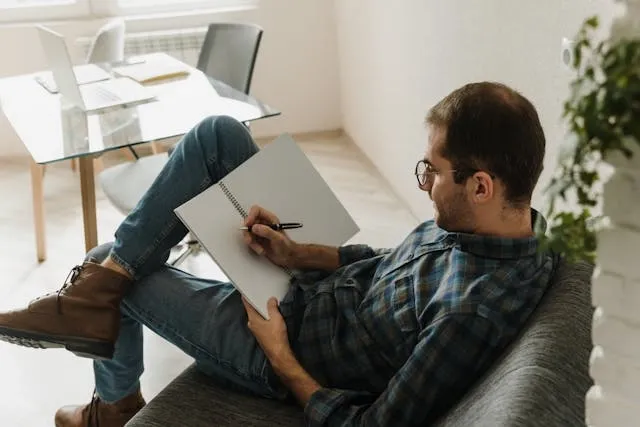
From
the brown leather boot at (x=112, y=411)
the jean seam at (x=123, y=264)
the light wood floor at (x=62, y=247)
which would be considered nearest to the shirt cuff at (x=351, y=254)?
the jean seam at (x=123, y=264)

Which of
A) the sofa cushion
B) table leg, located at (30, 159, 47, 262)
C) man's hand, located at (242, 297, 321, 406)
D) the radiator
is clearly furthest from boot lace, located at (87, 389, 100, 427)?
the radiator

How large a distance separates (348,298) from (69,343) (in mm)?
598

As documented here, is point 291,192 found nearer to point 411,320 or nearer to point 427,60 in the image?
point 411,320

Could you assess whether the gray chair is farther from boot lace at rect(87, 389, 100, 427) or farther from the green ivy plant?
the green ivy plant

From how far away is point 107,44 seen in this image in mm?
3307

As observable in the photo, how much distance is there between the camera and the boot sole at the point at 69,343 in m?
1.68

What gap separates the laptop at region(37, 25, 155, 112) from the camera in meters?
2.43

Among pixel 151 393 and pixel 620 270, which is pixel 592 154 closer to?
pixel 620 270

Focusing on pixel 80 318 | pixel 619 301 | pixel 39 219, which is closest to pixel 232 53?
pixel 39 219

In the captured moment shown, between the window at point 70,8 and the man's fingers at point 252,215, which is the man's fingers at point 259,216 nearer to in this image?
the man's fingers at point 252,215

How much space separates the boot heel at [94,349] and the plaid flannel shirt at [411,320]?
387 millimetres

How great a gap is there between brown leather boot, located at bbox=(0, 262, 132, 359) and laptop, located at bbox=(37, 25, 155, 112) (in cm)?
90

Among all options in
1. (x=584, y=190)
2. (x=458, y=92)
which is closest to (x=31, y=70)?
(x=458, y=92)

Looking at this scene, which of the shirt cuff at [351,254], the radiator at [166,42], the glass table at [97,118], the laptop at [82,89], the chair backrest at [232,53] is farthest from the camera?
the radiator at [166,42]
